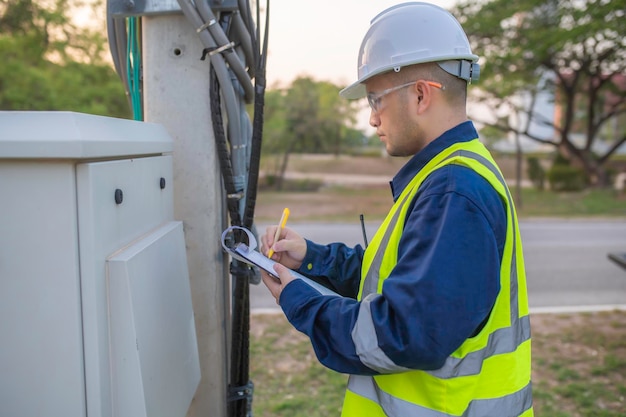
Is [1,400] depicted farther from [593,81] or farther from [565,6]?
[593,81]

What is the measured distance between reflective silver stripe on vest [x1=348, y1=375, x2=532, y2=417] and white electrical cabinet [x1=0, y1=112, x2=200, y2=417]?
0.53 m

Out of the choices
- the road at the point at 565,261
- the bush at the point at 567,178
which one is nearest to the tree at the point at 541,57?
the bush at the point at 567,178

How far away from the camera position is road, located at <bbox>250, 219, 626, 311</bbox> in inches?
266

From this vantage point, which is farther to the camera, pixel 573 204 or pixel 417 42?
pixel 573 204

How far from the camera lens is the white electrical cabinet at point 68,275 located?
44.1 inches

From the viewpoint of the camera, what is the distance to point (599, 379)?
4203 mm

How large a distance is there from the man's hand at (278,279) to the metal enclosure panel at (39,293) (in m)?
0.47

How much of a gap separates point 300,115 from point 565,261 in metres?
13.2

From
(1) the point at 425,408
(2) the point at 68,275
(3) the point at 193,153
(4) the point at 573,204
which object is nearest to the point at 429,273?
(1) the point at 425,408

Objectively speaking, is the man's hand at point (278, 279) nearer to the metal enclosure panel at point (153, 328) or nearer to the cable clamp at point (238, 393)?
the metal enclosure panel at point (153, 328)

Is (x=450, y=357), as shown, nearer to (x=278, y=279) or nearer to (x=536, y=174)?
(x=278, y=279)

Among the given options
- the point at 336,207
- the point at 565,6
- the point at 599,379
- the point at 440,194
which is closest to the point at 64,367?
the point at 440,194

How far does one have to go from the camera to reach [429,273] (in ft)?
3.84

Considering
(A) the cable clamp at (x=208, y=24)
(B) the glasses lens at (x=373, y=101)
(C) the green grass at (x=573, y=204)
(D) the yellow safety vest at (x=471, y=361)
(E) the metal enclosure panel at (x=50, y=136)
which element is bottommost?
(C) the green grass at (x=573, y=204)
